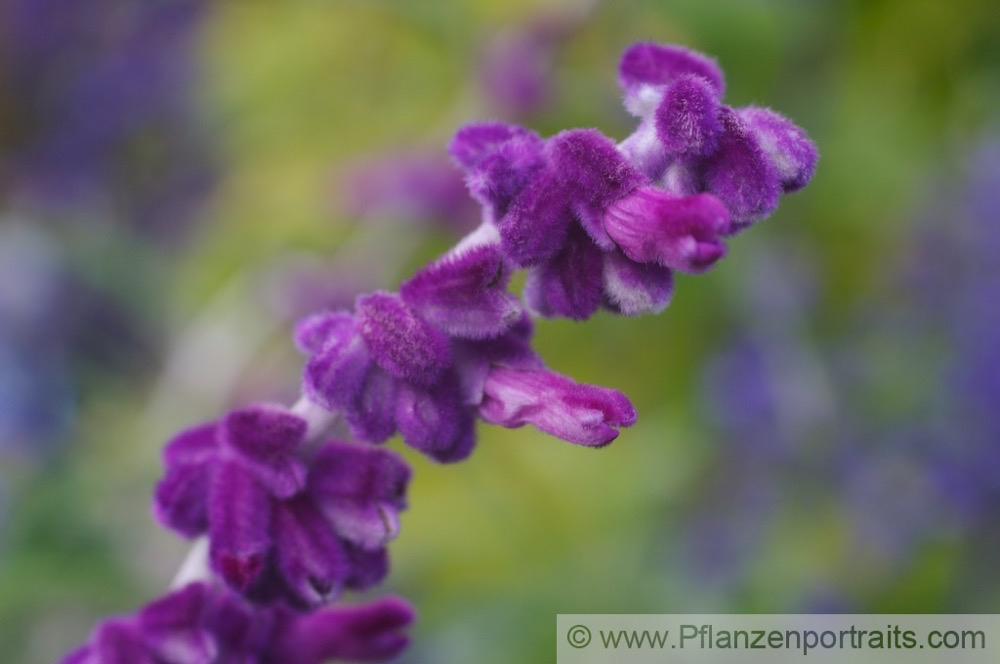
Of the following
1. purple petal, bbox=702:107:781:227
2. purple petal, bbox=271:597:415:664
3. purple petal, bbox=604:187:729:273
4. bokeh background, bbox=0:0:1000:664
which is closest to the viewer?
purple petal, bbox=604:187:729:273

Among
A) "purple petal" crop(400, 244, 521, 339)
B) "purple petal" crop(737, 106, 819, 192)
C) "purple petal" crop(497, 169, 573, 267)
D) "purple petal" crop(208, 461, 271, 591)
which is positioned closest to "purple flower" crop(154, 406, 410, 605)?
"purple petal" crop(208, 461, 271, 591)

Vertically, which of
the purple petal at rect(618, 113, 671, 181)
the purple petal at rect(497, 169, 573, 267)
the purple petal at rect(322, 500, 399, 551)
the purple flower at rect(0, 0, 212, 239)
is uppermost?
the purple flower at rect(0, 0, 212, 239)

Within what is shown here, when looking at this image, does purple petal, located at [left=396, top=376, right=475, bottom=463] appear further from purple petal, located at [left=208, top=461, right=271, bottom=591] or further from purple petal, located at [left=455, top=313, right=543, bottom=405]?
purple petal, located at [left=208, top=461, right=271, bottom=591]

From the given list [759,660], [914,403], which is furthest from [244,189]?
[759,660]

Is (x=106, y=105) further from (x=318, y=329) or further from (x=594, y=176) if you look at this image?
(x=594, y=176)

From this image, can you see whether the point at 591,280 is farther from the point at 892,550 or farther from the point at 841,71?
the point at 841,71

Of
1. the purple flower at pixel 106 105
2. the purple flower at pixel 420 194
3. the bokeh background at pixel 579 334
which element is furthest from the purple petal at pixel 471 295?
the purple flower at pixel 106 105
